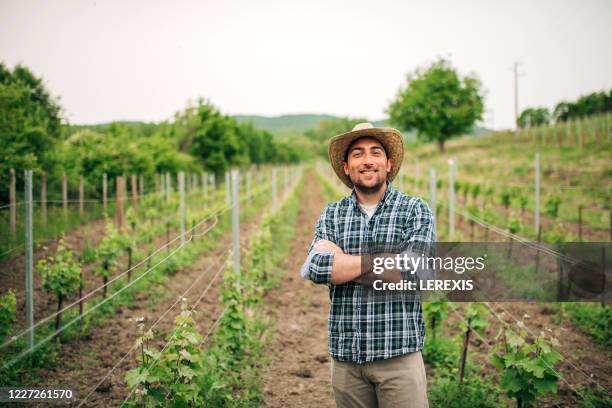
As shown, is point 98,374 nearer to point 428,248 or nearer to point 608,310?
point 428,248

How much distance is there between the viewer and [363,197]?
2.54 m

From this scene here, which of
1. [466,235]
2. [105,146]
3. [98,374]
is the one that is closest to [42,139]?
[105,146]

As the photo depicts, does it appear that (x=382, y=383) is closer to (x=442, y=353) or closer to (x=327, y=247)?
(x=327, y=247)

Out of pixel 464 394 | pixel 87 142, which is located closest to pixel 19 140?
pixel 87 142

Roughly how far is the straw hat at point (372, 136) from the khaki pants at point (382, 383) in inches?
39.5

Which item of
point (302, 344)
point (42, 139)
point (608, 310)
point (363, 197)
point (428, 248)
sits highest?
point (42, 139)

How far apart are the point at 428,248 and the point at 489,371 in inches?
130

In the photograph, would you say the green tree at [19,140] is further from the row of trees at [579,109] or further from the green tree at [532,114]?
the green tree at [532,114]

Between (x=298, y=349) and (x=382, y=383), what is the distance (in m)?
3.69

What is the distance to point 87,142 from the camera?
17016mm

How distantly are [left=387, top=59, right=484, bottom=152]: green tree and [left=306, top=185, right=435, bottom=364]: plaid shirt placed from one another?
1828 inches

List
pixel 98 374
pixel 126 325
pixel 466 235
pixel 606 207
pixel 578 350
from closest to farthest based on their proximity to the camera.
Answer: pixel 98 374 < pixel 578 350 < pixel 126 325 < pixel 466 235 < pixel 606 207

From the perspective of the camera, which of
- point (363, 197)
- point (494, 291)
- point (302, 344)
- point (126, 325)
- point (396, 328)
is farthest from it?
point (494, 291)

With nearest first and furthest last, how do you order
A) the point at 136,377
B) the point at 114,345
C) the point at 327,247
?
the point at 327,247 → the point at 136,377 → the point at 114,345
